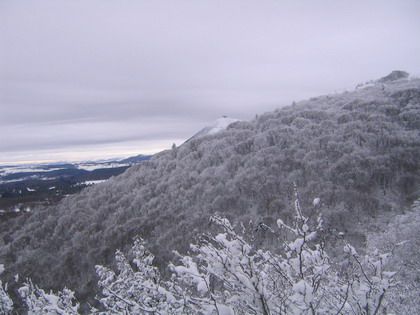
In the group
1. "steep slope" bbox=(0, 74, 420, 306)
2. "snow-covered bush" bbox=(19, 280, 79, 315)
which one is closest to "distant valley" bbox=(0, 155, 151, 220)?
"steep slope" bbox=(0, 74, 420, 306)

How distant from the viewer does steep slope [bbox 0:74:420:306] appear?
42.1ft

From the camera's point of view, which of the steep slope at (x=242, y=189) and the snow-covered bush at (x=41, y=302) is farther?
the steep slope at (x=242, y=189)

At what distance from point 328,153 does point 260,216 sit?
5.86 metres

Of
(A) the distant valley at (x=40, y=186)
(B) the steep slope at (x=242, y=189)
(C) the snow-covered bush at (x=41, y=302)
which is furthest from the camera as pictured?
(A) the distant valley at (x=40, y=186)

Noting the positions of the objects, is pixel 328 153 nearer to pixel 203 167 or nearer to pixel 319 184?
pixel 319 184

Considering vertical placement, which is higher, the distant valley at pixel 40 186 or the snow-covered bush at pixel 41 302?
the snow-covered bush at pixel 41 302

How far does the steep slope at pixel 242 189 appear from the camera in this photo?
1283 centimetres

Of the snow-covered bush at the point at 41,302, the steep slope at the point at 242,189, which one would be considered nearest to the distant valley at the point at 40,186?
the steep slope at the point at 242,189

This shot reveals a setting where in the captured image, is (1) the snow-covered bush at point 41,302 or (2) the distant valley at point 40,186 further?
(2) the distant valley at point 40,186

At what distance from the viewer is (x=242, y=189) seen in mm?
15250

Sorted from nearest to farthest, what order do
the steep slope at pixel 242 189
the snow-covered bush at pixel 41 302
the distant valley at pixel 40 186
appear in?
the snow-covered bush at pixel 41 302
the steep slope at pixel 242 189
the distant valley at pixel 40 186

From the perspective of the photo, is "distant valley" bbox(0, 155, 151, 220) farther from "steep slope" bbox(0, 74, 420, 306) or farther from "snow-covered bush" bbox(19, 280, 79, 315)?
"snow-covered bush" bbox(19, 280, 79, 315)

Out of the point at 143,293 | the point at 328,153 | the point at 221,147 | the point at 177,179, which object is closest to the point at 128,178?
the point at 177,179

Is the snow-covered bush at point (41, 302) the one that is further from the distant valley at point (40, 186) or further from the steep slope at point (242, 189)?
the distant valley at point (40, 186)
